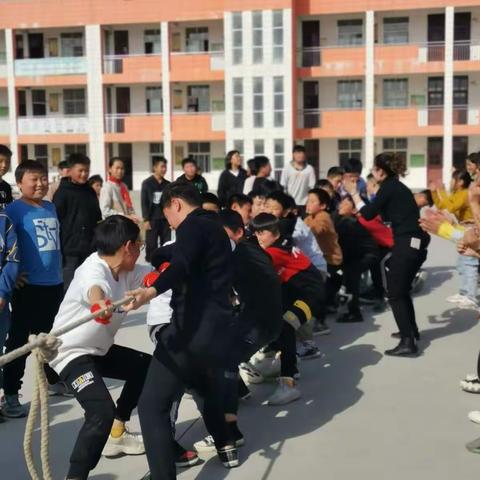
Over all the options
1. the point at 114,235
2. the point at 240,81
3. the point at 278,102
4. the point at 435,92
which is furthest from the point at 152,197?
the point at 435,92

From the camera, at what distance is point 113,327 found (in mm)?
3760

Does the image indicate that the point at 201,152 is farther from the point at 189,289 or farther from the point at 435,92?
the point at 189,289

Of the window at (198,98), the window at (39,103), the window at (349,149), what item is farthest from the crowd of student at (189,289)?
the window at (39,103)

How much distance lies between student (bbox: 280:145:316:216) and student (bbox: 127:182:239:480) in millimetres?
6780

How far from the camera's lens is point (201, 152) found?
3522cm

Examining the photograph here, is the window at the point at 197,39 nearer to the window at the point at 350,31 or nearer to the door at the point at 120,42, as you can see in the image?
the door at the point at 120,42

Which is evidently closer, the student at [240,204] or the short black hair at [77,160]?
the short black hair at [77,160]

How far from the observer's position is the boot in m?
6.05

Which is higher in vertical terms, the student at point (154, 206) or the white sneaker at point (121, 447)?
the student at point (154, 206)

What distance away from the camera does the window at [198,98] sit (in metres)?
34.8

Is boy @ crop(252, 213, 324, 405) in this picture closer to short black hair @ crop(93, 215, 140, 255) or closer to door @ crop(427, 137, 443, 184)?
short black hair @ crop(93, 215, 140, 255)

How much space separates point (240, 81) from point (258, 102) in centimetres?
134

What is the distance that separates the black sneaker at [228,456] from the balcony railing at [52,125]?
106 feet

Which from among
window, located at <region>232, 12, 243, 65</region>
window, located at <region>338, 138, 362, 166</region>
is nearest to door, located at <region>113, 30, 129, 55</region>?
window, located at <region>232, 12, 243, 65</region>
